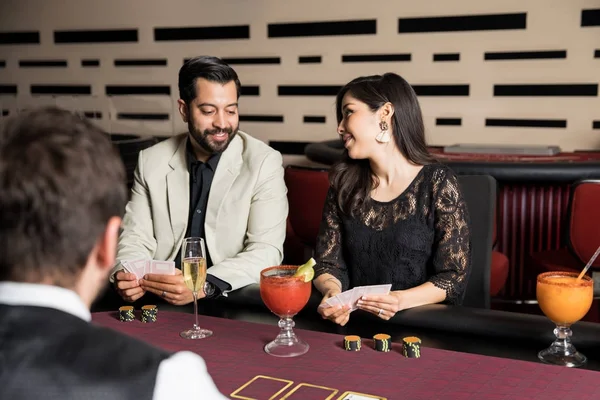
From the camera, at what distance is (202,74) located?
256 cm

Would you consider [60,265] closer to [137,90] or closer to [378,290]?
[378,290]

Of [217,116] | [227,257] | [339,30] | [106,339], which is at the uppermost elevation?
[339,30]

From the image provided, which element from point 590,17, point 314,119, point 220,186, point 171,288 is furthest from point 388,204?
point 314,119

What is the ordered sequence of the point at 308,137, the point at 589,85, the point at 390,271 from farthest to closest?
the point at 308,137 → the point at 589,85 → the point at 390,271

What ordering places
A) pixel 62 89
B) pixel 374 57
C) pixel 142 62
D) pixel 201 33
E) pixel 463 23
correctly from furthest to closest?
pixel 62 89
pixel 142 62
pixel 201 33
pixel 374 57
pixel 463 23

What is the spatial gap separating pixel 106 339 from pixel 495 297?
3.01m

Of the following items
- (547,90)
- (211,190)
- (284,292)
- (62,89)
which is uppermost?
(62,89)

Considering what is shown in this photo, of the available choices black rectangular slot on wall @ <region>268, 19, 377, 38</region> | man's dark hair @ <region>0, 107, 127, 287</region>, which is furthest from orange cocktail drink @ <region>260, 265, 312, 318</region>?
black rectangular slot on wall @ <region>268, 19, 377, 38</region>

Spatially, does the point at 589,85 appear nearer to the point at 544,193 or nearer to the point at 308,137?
the point at 544,193

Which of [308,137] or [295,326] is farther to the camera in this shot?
[308,137]

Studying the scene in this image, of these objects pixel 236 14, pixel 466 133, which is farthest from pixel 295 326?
pixel 236 14

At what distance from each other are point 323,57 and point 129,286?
3.18 meters

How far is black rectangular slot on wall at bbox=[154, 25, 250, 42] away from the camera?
5027 millimetres

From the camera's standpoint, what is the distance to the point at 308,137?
496 cm
